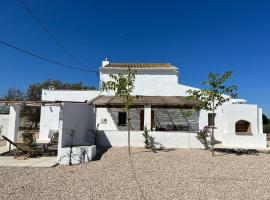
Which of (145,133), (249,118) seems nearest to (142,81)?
(145,133)

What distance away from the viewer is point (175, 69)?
89.9 feet

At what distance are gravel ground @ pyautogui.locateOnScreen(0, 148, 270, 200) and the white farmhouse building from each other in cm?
352

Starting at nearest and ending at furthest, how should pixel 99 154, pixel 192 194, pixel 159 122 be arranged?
1. pixel 192 194
2. pixel 99 154
3. pixel 159 122

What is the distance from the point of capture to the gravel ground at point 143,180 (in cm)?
796

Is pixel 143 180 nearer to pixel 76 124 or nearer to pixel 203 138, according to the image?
pixel 76 124

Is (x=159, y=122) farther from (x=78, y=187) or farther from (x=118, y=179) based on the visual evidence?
(x=78, y=187)

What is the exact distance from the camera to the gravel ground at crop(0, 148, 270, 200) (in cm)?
796

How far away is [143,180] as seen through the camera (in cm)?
982

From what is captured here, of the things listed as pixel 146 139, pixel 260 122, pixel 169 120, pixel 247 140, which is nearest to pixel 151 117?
pixel 146 139

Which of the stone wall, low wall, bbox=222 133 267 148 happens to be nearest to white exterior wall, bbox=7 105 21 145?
the stone wall

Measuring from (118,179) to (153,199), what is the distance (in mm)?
2726

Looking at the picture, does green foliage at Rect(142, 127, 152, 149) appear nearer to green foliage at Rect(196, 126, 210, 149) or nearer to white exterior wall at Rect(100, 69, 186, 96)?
green foliage at Rect(196, 126, 210, 149)

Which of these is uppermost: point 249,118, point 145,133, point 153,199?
point 249,118

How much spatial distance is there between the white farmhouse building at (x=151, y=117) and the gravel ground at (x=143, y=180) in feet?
11.5
